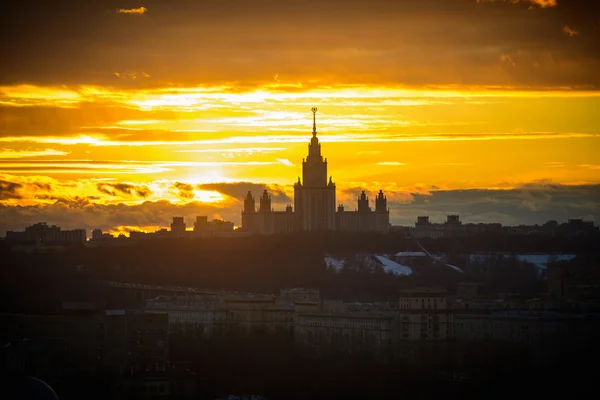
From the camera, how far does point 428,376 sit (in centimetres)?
6500

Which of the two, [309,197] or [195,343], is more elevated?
[309,197]

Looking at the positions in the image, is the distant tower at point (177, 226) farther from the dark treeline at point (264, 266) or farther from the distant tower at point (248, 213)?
the dark treeline at point (264, 266)

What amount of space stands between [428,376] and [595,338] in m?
10.5

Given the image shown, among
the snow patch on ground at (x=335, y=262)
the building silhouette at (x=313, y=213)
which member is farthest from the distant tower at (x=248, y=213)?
the snow patch on ground at (x=335, y=262)

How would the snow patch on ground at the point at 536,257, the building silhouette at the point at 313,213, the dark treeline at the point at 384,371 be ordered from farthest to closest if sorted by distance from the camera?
1. the building silhouette at the point at 313,213
2. the snow patch on ground at the point at 536,257
3. the dark treeline at the point at 384,371

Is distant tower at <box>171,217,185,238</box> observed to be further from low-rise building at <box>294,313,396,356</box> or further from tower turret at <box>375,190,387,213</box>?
low-rise building at <box>294,313,396,356</box>

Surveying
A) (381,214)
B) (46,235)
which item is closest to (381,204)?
(381,214)

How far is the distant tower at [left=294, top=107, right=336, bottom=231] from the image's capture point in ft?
452

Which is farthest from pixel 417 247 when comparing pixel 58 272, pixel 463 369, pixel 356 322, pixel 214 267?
pixel 463 369

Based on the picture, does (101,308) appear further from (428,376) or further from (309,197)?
(309,197)

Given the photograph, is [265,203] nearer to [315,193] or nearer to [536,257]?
[315,193]

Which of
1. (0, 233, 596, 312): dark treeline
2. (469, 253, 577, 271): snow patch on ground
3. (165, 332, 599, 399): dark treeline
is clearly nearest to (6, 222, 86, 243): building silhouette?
(0, 233, 596, 312): dark treeline

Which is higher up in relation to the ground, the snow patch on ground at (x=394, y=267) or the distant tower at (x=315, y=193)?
the distant tower at (x=315, y=193)

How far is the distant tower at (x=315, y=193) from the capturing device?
13762 centimetres
